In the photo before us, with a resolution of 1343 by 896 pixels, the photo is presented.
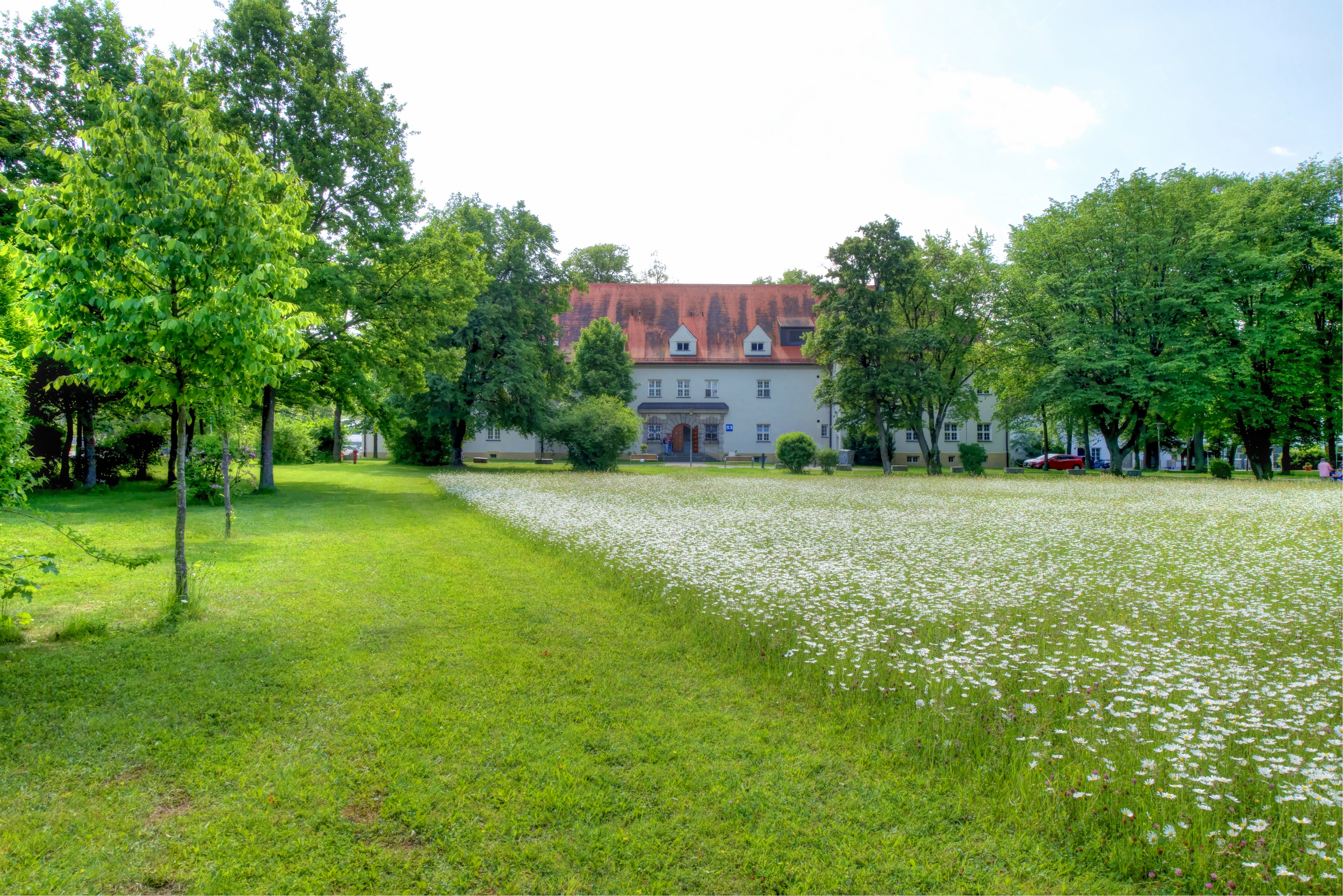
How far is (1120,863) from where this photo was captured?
140 inches

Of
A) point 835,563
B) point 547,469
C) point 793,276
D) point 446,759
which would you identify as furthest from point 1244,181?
point 446,759

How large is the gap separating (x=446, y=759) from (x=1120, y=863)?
3855mm

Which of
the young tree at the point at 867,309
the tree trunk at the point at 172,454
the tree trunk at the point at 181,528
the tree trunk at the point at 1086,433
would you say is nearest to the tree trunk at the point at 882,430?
the young tree at the point at 867,309

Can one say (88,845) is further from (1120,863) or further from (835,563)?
(835,563)

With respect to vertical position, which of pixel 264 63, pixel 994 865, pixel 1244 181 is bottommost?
pixel 994 865

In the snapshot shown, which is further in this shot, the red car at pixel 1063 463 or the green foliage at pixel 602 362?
the red car at pixel 1063 463

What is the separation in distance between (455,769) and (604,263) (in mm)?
69401

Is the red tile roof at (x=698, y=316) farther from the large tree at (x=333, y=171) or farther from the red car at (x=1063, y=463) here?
the large tree at (x=333, y=171)

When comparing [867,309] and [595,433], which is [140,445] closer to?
[595,433]

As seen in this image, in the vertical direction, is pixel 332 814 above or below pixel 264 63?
below

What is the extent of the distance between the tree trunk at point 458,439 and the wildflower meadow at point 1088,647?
936 inches

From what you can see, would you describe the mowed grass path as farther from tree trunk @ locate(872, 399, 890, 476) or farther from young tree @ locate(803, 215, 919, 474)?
tree trunk @ locate(872, 399, 890, 476)

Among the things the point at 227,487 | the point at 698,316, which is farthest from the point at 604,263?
the point at 227,487

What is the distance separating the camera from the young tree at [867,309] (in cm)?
3947
